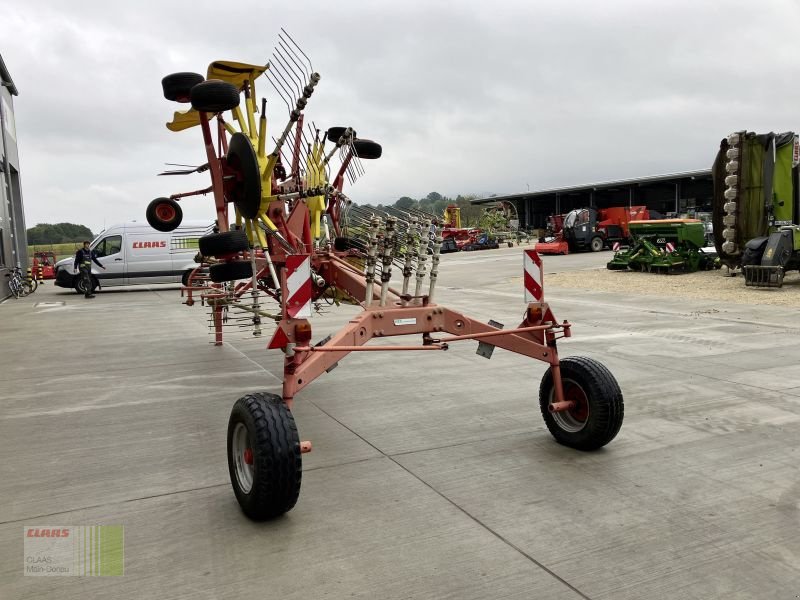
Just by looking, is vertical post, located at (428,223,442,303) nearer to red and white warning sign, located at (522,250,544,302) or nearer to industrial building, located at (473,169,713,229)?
red and white warning sign, located at (522,250,544,302)

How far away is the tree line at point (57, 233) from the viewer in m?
64.4

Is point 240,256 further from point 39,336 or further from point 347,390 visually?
point 39,336

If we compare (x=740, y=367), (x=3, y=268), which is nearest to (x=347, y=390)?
(x=740, y=367)

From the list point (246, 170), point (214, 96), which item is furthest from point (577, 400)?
point (214, 96)

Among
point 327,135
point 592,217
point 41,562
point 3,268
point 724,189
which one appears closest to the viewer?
point 41,562

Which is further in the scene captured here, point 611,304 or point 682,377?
point 611,304

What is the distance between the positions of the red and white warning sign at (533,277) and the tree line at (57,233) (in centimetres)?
6562

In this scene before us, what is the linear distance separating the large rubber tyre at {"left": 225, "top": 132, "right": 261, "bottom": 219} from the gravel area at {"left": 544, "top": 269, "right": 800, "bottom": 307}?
10074mm

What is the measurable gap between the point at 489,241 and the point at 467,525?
125ft

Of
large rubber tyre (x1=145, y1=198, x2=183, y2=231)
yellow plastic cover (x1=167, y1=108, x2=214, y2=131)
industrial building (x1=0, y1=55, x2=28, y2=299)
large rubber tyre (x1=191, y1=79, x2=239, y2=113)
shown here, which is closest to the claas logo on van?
industrial building (x1=0, y1=55, x2=28, y2=299)

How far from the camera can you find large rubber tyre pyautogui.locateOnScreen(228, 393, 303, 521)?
10.6ft

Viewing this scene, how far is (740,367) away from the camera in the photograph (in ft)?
21.7

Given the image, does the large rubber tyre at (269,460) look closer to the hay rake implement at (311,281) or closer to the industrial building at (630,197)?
the hay rake implement at (311,281)

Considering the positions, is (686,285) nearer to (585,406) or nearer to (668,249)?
(668,249)
